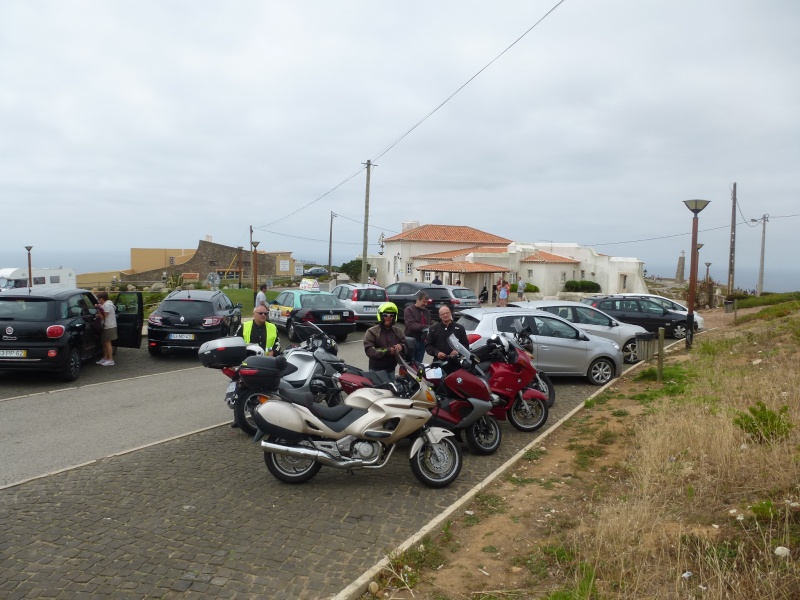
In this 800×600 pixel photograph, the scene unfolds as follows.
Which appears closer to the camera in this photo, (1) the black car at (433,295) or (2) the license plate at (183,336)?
(2) the license plate at (183,336)

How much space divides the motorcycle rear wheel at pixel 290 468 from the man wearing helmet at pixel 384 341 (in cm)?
220

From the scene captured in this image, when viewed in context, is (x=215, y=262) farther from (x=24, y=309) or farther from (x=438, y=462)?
(x=438, y=462)


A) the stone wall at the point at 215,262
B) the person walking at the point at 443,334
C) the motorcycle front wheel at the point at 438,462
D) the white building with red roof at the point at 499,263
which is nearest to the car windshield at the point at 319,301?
the person walking at the point at 443,334

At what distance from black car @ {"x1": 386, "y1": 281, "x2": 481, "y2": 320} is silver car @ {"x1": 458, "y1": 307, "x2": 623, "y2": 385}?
10.2 m

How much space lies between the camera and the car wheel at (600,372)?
11.8m

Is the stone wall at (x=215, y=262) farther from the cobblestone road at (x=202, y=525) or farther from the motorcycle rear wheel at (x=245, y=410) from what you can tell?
the cobblestone road at (x=202, y=525)

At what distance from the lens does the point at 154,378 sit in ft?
40.6

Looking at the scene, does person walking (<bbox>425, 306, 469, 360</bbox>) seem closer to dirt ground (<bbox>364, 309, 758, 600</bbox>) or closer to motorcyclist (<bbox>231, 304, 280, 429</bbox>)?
dirt ground (<bbox>364, 309, 758, 600</bbox>)

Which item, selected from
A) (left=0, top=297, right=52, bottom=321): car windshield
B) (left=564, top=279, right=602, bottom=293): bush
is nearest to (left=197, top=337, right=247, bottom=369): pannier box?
(left=0, top=297, right=52, bottom=321): car windshield

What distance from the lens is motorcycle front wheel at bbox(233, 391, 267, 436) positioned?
7934 mm

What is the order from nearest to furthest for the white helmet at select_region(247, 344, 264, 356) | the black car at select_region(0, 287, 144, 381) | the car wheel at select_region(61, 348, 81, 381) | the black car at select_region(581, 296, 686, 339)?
1. the white helmet at select_region(247, 344, 264, 356)
2. the black car at select_region(0, 287, 144, 381)
3. the car wheel at select_region(61, 348, 81, 381)
4. the black car at select_region(581, 296, 686, 339)

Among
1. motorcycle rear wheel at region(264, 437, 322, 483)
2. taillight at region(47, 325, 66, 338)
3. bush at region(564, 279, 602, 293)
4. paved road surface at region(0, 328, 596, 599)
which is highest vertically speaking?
bush at region(564, 279, 602, 293)

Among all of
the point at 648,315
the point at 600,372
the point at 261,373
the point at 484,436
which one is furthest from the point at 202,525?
the point at 648,315

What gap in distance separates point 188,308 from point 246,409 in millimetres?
7213
